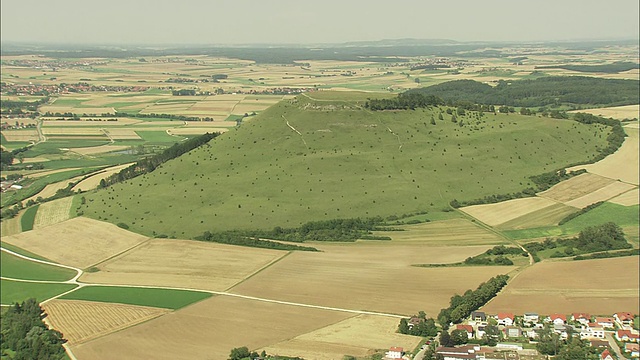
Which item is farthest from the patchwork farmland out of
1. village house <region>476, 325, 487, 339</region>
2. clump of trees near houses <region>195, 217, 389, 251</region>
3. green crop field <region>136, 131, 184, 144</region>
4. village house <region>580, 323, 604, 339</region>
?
green crop field <region>136, 131, 184, 144</region>

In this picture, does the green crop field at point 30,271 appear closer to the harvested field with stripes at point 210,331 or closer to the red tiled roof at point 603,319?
the harvested field with stripes at point 210,331

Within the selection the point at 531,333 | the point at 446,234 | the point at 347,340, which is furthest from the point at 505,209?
the point at 347,340

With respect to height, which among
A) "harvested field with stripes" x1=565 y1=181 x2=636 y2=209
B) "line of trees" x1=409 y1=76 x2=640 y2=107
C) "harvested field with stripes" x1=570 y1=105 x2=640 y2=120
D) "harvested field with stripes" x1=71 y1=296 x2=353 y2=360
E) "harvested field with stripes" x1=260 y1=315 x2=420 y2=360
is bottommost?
"harvested field with stripes" x1=71 y1=296 x2=353 y2=360

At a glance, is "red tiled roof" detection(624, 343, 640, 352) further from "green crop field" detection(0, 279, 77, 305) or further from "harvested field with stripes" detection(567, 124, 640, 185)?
"green crop field" detection(0, 279, 77, 305)

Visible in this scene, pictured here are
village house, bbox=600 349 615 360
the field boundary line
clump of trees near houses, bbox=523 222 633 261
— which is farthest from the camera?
clump of trees near houses, bbox=523 222 633 261

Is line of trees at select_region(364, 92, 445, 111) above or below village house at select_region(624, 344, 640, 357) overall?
above

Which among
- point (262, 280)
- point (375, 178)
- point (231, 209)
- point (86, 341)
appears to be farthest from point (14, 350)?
point (375, 178)
